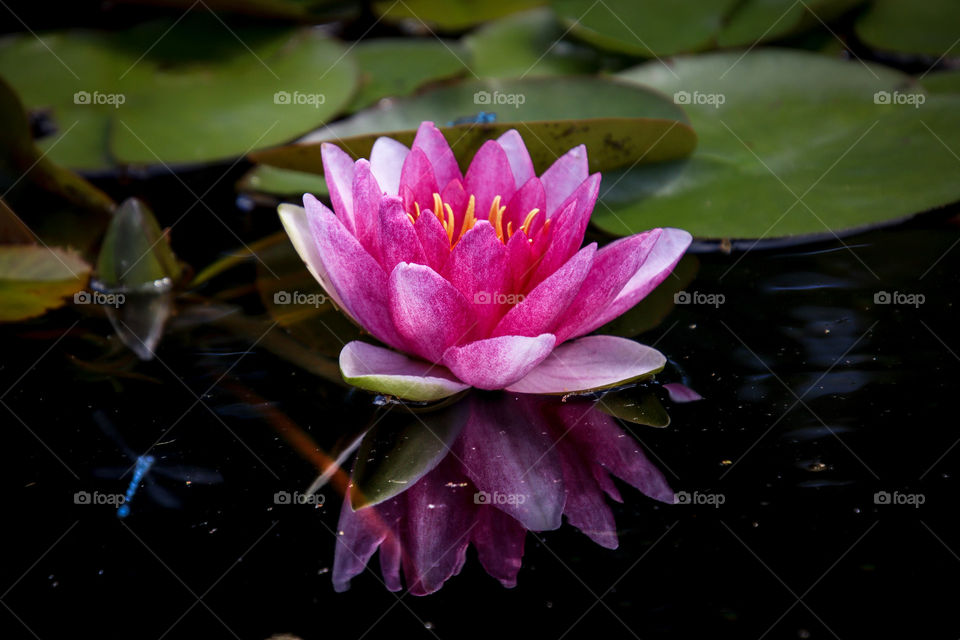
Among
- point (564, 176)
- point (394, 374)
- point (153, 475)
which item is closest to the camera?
point (153, 475)

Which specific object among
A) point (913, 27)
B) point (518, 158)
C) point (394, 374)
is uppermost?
point (913, 27)

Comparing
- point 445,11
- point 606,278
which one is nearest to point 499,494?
point 606,278

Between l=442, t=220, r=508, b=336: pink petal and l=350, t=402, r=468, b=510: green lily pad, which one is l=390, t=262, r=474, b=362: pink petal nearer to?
l=442, t=220, r=508, b=336: pink petal

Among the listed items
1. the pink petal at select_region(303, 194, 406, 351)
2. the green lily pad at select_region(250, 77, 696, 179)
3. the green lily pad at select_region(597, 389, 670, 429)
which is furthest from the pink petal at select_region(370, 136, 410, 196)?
the green lily pad at select_region(597, 389, 670, 429)

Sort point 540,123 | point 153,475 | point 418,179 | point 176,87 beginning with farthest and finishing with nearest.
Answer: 1. point 176,87
2. point 540,123
3. point 418,179
4. point 153,475

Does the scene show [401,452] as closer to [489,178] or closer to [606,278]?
[606,278]

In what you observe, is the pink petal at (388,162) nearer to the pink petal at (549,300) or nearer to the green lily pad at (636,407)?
the pink petal at (549,300)

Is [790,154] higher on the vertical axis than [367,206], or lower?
higher
